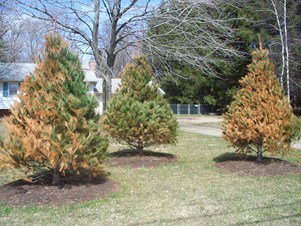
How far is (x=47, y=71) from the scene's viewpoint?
228 inches

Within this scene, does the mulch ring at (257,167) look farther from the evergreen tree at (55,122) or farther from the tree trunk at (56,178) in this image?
the tree trunk at (56,178)

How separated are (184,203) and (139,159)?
12.0ft

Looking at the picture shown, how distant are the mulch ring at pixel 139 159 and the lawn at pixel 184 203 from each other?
86cm

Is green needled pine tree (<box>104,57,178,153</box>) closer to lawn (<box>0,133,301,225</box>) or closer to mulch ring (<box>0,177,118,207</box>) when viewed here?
lawn (<box>0,133,301,225</box>)

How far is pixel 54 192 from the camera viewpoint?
18.8ft

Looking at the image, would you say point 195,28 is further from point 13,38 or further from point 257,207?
point 13,38

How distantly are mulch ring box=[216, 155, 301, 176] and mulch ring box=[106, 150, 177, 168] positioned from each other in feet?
4.74

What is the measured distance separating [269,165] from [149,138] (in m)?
2.92

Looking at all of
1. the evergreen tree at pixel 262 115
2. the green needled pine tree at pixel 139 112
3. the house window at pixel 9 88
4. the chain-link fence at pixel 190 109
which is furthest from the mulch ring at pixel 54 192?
the chain-link fence at pixel 190 109

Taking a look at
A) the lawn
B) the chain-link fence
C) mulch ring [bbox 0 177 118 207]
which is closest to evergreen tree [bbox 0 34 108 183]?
mulch ring [bbox 0 177 118 207]

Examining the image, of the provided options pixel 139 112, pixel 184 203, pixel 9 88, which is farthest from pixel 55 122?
pixel 9 88

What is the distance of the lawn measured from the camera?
4.79m

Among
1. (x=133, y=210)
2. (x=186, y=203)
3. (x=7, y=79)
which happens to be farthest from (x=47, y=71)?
(x=7, y=79)

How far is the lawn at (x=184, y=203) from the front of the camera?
4.79 meters
